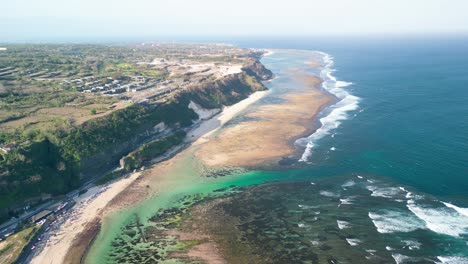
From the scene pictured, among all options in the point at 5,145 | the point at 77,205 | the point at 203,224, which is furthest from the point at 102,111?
the point at 203,224

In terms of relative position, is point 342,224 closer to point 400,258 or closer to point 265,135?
point 400,258

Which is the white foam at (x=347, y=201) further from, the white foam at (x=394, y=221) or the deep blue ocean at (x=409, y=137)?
the deep blue ocean at (x=409, y=137)

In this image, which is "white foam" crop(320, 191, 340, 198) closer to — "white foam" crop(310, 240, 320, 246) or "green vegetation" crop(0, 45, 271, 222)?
"white foam" crop(310, 240, 320, 246)

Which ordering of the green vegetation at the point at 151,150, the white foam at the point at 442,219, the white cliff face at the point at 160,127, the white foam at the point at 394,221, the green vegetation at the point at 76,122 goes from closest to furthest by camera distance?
the white foam at the point at 442,219, the white foam at the point at 394,221, the green vegetation at the point at 76,122, the green vegetation at the point at 151,150, the white cliff face at the point at 160,127

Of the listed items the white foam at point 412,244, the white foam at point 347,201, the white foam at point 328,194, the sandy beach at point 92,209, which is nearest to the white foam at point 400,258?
the white foam at point 412,244

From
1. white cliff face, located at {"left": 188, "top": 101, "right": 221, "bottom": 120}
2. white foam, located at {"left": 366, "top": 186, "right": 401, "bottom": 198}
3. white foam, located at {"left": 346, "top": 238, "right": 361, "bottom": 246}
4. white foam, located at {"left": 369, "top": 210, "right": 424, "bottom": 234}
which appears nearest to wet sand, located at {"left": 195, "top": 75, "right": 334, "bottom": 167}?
white cliff face, located at {"left": 188, "top": 101, "right": 221, "bottom": 120}

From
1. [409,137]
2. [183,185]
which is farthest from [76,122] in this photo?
[409,137]

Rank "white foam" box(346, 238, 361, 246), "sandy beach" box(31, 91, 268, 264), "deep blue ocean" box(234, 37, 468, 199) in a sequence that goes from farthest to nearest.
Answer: "deep blue ocean" box(234, 37, 468, 199) → "sandy beach" box(31, 91, 268, 264) → "white foam" box(346, 238, 361, 246)
